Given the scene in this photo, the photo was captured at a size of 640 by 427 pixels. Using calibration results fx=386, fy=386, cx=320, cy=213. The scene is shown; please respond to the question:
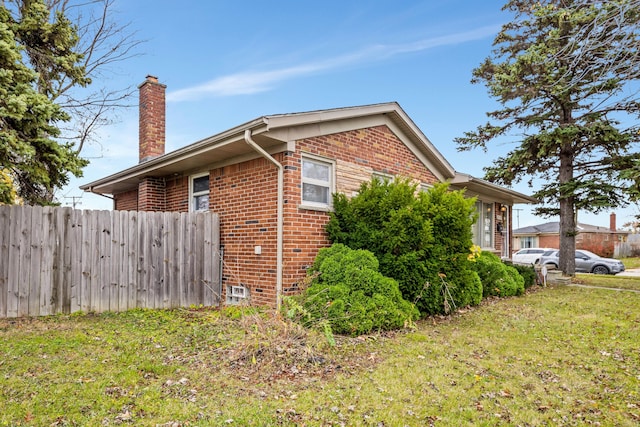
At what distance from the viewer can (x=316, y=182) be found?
7.64m

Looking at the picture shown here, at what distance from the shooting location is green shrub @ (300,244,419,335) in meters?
5.71

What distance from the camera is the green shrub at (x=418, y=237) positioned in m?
6.75

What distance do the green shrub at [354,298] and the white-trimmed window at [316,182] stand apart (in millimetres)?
1324

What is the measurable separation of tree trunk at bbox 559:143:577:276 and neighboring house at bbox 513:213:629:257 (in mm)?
17442

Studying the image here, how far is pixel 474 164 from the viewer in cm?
1870

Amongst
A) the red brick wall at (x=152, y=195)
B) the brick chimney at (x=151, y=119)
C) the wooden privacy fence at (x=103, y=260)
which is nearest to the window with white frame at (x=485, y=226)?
the wooden privacy fence at (x=103, y=260)

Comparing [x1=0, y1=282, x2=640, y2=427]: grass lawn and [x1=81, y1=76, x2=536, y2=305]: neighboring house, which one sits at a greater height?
[x1=81, y1=76, x2=536, y2=305]: neighboring house

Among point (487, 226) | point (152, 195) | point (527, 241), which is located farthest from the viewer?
point (527, 241)

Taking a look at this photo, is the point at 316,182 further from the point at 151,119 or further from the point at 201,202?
the point at 151,119

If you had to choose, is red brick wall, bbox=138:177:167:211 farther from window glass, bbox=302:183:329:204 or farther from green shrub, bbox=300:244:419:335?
green shrub, bbox=300:244:419:335

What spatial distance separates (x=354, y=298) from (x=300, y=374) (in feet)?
6.23

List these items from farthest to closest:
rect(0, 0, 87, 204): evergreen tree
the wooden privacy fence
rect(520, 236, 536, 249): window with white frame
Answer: rect(520, 236, 536, 249): window with white frame < the wooden privacy fence < rect(0, 0, 87, 204): evergreen tree

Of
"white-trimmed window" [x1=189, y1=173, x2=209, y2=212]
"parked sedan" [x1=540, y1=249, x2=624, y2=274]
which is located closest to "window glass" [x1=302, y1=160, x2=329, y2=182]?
"white-trimmed window" [x1=189, y1=173, x2=209, y2=212]

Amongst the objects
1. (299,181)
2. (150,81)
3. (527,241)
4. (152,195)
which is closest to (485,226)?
(299,181)
